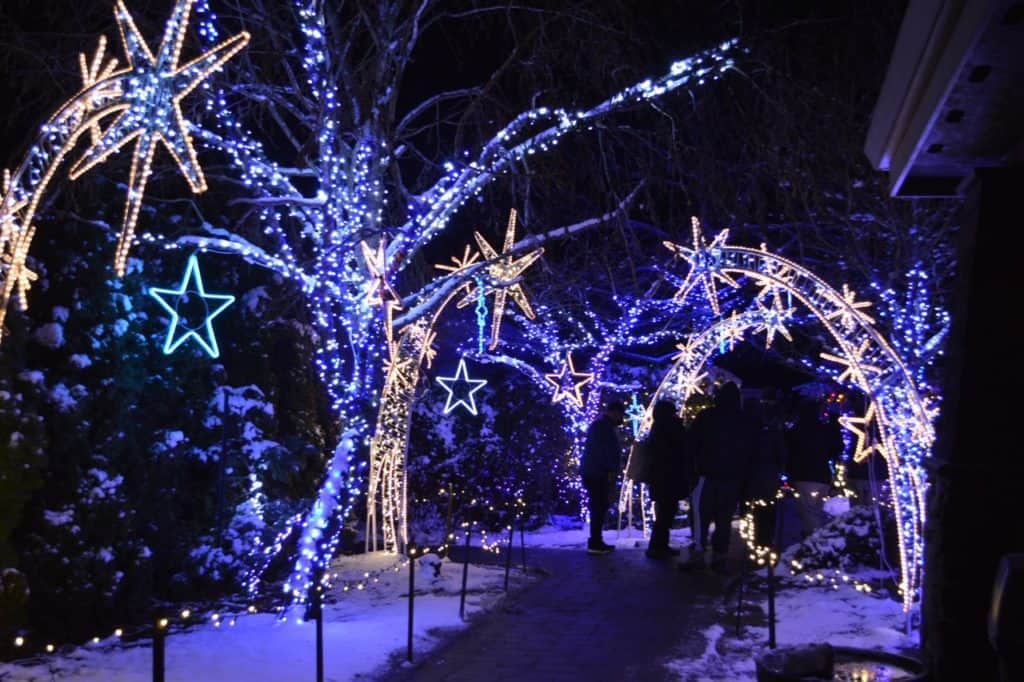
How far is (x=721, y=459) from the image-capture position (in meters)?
11.4

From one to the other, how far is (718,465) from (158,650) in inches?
319

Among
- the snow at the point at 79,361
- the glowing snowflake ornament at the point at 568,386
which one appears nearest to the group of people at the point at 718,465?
the glowing snowflake ornament at the point at 568,386

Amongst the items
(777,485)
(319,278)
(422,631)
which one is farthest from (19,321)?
(777,485)

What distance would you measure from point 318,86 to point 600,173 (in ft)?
12.6

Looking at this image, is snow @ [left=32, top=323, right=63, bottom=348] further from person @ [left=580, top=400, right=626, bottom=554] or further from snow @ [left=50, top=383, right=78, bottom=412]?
person @ [left=580, top=400, right=626, bottom=554]

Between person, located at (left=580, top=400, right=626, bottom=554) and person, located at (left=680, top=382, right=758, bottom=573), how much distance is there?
1.33 metres

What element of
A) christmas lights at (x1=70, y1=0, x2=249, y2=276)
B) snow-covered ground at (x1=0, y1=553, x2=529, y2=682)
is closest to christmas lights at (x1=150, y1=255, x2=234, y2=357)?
christmas lights at (x1=70, y1=0, x2=249, y2=276)

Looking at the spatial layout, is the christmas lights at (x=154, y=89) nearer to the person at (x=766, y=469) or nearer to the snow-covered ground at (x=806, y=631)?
the snow-covered ground at (x=806, y=631)

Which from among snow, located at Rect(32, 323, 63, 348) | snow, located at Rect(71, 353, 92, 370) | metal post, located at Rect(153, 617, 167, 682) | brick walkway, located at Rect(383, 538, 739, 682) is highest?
snow, located at Rect(32, 323, 63, 348)

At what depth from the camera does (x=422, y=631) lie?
8.20 m

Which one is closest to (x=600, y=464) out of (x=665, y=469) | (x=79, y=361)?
(x=665, y=469)

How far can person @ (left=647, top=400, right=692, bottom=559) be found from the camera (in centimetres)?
1203

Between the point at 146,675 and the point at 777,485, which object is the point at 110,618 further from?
the point at 777,485

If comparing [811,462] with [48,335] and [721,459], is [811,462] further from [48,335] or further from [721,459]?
[48,335]
